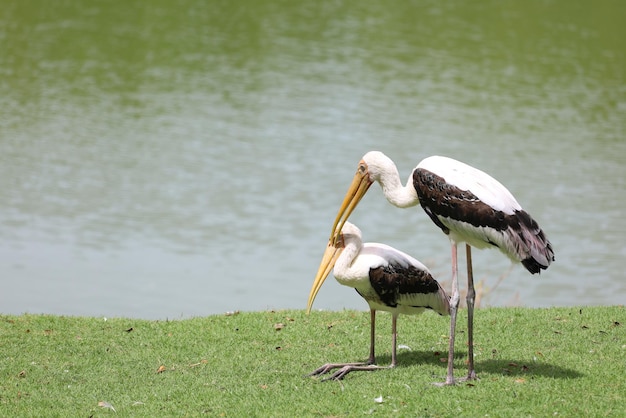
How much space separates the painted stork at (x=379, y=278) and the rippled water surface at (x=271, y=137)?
4.72 meters

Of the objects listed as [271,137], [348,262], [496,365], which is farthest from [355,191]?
[271,137]

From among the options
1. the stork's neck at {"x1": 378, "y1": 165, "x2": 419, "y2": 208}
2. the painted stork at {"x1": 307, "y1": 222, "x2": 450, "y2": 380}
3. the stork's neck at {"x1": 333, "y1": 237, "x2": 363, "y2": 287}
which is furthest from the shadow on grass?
the stork's neck at {"x1": 378, "y1": 165, "x2": 419, "y2": 208}

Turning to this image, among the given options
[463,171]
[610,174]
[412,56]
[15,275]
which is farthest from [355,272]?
[412,56]

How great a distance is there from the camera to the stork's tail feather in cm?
765

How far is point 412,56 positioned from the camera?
90.7 feet

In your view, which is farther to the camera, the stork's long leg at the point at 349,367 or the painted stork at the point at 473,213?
the stork's long leg at the point at 349,367

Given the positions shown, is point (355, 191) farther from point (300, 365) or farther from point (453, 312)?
point (300, 365)

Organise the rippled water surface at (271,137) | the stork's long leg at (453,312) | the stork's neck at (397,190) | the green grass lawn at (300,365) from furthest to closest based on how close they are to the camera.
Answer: the rippled water surface at (271,137) < the stork's neck at (397,190) < the stork's long leg at (453,312) < the green grass lawn at (300,365)

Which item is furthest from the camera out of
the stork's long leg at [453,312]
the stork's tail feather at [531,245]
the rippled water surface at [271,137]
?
the rippled water surface at [271,137]

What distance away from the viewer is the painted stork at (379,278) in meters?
8.34

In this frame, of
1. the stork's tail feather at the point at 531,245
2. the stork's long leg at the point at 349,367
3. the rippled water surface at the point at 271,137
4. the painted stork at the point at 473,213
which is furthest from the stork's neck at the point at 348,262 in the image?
the rippled water surface at the point at 271,137

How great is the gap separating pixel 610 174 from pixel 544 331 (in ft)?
33.9

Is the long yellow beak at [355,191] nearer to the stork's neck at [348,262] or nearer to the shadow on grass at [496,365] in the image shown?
the stork's neck at [348,262]

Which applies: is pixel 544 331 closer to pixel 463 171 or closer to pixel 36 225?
pixel 463 171
